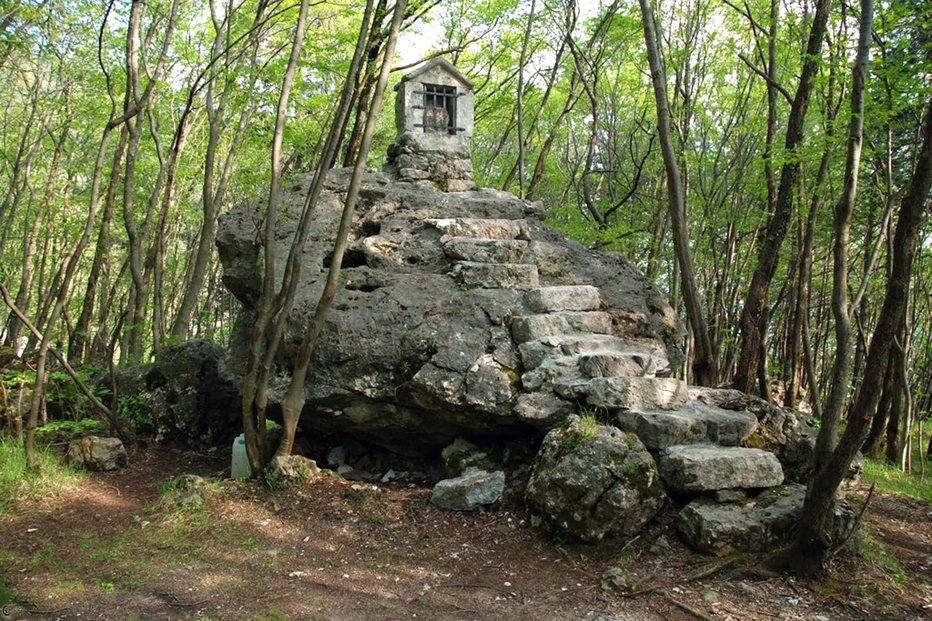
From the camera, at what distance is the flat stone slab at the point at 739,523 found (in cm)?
392

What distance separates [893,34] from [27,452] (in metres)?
11.1

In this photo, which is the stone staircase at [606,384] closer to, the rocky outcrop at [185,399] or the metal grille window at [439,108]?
the metal grille window at [439,108]

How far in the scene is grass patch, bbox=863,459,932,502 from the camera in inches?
273

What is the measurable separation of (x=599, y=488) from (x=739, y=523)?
0.94 meters

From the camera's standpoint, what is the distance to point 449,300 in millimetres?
5984

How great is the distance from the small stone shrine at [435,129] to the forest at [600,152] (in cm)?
67

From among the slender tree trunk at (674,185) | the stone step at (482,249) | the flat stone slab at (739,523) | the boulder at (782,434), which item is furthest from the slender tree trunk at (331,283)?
the boulder at (782,434)

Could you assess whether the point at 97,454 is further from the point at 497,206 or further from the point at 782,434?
the point at 782,434

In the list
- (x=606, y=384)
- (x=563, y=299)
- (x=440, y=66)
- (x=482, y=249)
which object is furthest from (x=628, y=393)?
(x=440, y=66)

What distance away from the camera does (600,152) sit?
1516cm

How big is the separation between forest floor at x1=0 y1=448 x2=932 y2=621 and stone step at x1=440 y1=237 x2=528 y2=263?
107 inches

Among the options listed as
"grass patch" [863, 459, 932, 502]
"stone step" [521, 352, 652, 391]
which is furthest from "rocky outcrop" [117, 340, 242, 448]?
"grass patch" [863, 459, 932, 502]

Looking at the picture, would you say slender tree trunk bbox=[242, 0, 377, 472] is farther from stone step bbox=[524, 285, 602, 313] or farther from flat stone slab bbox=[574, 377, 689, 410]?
flat stone slab bbox=[574, 377, 689, 410]

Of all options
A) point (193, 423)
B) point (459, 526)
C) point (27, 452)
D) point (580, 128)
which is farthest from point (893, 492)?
point (580, 128)
